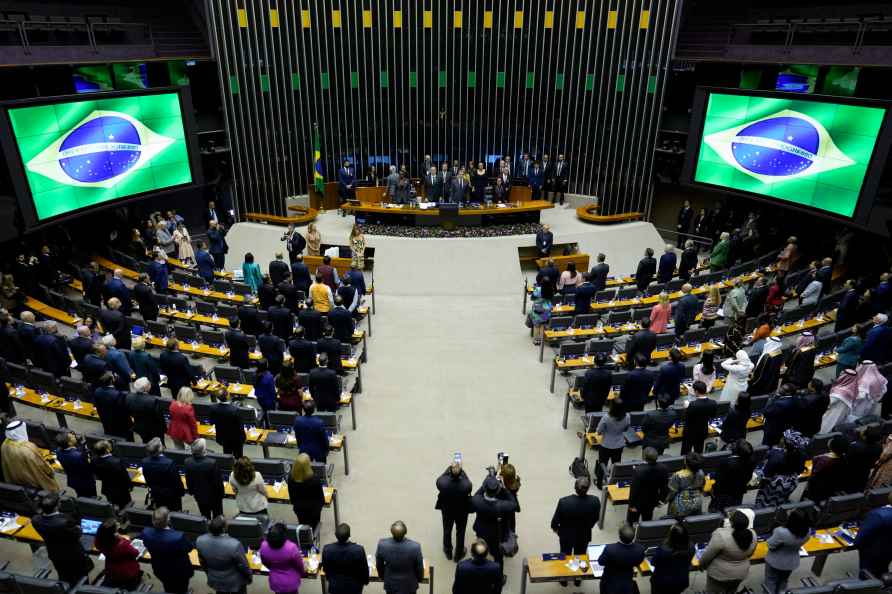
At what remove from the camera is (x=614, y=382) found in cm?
856

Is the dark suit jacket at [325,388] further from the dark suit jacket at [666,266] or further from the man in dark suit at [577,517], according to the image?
the dark suit jacket at [666,266]

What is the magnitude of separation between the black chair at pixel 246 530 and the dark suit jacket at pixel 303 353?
3.18 m

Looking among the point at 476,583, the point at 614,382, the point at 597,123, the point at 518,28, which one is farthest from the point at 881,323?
the point at 518,28

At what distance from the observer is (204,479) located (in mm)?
6012

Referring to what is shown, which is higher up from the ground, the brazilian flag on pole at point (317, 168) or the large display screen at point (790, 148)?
the large display screen at point (790, 148)

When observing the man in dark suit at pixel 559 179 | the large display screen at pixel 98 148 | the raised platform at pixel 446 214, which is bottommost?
the raised platform at pixel 446 214

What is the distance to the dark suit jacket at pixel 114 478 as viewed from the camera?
19.7 feet

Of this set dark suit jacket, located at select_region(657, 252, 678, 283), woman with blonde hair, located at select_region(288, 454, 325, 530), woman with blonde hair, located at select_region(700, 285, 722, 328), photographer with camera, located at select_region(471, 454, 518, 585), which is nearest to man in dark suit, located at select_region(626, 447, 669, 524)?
photographer with camera, located at select_region(471, 454, 518, 585)

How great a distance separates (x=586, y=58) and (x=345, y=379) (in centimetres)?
1328

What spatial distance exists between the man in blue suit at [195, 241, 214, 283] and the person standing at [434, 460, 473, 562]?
8206 mm

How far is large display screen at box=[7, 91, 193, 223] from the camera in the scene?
37.0 feet

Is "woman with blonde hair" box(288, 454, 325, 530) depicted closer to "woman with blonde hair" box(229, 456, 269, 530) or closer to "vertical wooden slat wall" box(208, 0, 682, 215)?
"woman with blonde hair" box(229, 456, 269, 530)

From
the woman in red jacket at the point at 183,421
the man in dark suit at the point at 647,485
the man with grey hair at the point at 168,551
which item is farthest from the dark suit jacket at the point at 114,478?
the man in dark suit at the point at 647,485

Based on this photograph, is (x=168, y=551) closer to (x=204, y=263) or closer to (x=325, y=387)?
(x=325, y=387)
